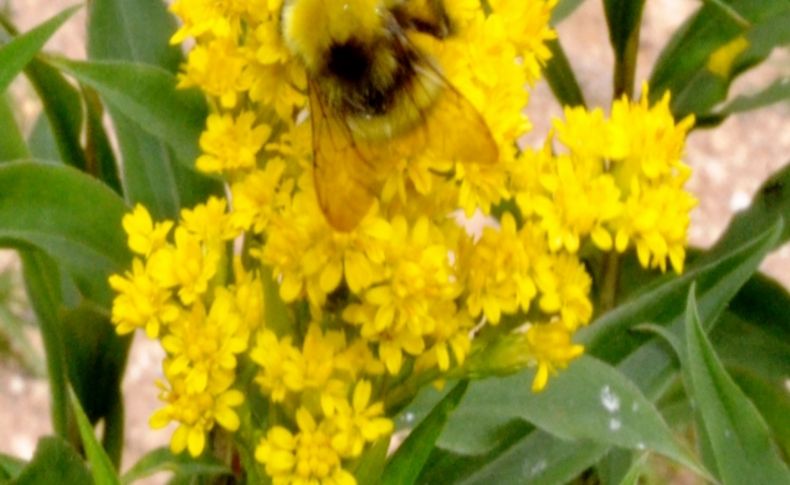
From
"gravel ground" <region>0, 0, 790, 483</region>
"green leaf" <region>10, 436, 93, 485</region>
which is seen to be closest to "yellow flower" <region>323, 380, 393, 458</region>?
"green leaf" <region>10, 436, 93, 485</region>

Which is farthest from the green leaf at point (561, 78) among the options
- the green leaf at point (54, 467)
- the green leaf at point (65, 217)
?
the green leaf at point (54, 467)

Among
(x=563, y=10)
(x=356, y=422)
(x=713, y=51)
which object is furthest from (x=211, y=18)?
(x=713, y=51)

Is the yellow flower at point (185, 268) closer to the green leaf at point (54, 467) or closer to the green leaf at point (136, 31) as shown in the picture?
the green leaf at point (54, 467)

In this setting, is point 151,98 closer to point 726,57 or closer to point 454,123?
point 454,123

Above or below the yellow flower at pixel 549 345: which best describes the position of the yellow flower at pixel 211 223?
above

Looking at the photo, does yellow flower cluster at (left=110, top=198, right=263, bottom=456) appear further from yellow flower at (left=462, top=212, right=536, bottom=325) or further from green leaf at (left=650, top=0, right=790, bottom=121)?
green leaf at (left=650, top=0, right=790, bottom=121)

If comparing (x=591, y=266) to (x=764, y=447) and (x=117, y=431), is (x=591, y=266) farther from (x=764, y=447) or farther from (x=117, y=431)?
(x=117, y=431)
